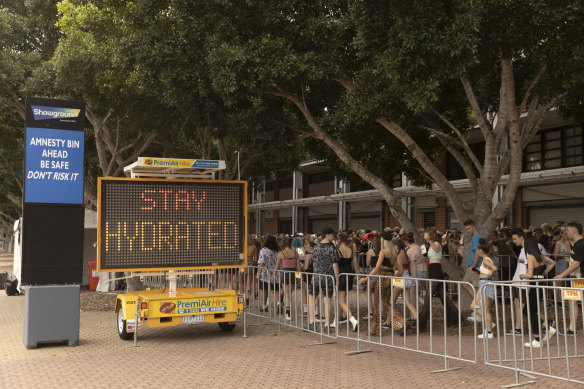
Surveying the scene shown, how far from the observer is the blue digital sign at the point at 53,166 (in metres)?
9.56

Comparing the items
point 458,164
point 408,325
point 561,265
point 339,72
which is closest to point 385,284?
point 408,325

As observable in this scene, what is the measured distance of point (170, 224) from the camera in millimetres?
9977

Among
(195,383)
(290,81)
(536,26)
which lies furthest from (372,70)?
(195,383)

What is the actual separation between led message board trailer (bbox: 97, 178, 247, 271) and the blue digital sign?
2.38 feet

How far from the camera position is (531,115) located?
39.8 feet

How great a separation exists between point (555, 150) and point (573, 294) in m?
19.6

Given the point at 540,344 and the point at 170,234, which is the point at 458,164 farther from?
the point at 540,344

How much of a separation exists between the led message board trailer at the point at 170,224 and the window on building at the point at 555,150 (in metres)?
17.7

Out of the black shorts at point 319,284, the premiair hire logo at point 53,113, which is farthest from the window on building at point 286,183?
the premiair hire logo at point 53,113

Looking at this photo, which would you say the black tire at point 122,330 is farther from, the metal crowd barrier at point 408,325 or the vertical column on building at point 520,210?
the vertical column on building at point 520,210

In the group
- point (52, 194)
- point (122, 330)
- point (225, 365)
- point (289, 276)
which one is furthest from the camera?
point (289, 276)

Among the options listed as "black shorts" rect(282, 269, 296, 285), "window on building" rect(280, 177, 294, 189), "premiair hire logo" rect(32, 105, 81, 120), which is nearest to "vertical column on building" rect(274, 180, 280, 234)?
"window on building" rect(280, 177, 294, 189)

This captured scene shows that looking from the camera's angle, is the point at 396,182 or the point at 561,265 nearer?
the point at 561,265

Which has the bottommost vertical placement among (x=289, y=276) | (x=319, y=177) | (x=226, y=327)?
(x=226, y=327)
